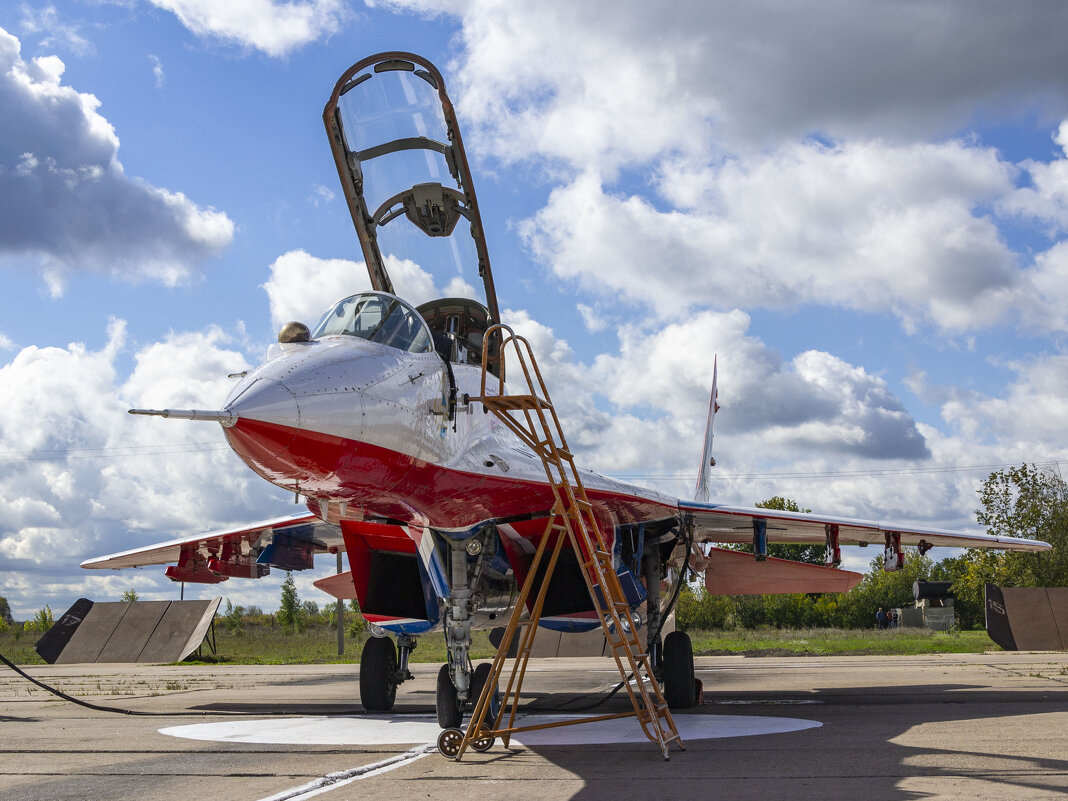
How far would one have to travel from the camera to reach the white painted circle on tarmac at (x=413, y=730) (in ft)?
25.3

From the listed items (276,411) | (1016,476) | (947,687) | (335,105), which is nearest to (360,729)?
(276,411)

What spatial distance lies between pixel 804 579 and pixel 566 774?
10032 millimetres

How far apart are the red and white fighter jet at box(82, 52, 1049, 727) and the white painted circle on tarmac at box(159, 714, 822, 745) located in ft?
2.71

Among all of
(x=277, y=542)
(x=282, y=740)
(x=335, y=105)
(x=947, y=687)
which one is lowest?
(x=947, y=687)

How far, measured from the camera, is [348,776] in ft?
18.8

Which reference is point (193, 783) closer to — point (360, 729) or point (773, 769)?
point (360, 729)

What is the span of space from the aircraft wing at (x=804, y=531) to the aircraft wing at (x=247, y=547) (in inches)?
201

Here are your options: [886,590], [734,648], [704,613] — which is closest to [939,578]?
[886,590]

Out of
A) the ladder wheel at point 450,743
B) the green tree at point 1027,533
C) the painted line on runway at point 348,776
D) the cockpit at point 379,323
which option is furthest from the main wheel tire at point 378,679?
the green tree at point 1027,533

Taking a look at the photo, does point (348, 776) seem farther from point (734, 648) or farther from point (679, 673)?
point (734, 648)

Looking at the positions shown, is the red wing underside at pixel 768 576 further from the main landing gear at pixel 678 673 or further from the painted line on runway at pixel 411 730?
the painted line on runway at pixel 411 730

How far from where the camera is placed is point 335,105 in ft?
28.7

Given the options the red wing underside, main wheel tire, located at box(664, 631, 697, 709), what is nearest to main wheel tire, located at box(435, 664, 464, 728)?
main wheel tire, located at box(664, 631, 697, 709)

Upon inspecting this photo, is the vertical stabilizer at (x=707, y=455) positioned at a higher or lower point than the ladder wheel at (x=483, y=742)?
higher
